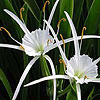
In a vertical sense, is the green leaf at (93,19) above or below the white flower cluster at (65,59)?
above

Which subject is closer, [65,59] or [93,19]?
[65,59]

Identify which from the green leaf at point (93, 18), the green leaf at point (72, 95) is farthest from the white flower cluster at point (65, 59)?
the green leaf at point (93, 18)

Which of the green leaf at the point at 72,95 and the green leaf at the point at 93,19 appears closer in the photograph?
the green leaf at the point at 72,95

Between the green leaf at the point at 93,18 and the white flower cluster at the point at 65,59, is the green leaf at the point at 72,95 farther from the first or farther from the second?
the green leaf at the point at 93,18

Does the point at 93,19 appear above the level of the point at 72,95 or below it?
above

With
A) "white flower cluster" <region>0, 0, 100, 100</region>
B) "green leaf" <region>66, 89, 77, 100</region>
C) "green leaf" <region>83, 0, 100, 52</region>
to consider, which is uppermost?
"green leaf" <region>83, 0, 100, 52</region>

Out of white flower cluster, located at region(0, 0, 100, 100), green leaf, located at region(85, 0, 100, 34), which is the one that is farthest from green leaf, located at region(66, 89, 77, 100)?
green leaf, located at region(85, 0, 100, 34)

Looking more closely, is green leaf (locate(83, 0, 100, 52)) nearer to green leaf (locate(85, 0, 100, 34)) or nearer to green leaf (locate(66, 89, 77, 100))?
green leaf (locate(85, 0, 100, 34))

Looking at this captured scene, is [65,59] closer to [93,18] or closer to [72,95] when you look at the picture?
[72,95]

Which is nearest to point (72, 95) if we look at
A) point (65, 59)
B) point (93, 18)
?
point (65, 59)

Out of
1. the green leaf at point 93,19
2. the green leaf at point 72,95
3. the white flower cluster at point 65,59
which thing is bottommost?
the green leaf at point 72,95

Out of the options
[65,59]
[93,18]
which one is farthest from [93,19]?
[65,59]

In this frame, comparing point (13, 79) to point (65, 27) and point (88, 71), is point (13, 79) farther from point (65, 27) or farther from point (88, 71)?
point (88, 71)
